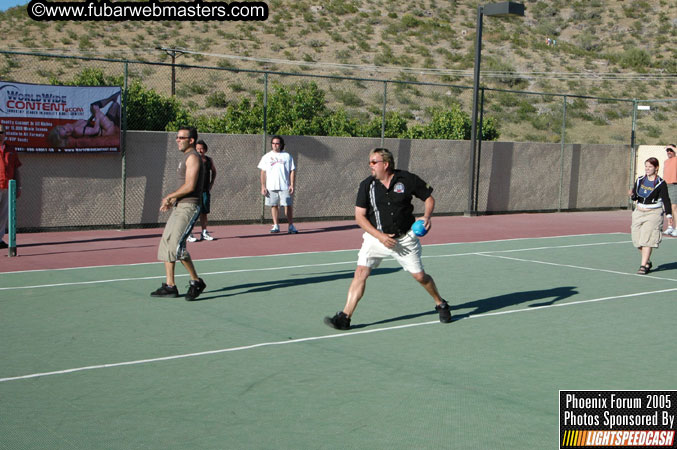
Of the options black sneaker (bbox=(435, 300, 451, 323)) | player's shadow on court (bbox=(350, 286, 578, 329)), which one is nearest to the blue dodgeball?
black sneaker (bbox=(435, 300, 451, 323))

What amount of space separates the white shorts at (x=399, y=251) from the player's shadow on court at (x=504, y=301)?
735 mm

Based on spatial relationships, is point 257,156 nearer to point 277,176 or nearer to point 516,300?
point 277,176

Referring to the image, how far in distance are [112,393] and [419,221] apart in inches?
137

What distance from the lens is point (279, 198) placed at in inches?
690

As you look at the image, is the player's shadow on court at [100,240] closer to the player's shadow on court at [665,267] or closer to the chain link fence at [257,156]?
the chain link fence at [257,156]

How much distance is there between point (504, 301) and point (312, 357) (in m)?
3.69

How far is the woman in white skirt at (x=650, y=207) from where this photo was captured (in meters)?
13.1

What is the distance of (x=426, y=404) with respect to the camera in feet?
20.6

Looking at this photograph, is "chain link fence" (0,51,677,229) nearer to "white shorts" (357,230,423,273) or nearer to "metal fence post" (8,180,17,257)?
"metal fence post" (8,180,17,257)

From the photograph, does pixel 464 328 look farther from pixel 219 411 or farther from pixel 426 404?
pixel 219 411

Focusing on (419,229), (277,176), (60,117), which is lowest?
(419,229)

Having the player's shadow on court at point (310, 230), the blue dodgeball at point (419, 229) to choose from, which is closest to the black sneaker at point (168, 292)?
the blue dodgeball at point (419, 229)

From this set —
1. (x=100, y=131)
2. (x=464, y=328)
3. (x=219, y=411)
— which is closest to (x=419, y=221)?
(x=464, y=328)

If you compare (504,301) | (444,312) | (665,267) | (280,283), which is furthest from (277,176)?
(444,312)
